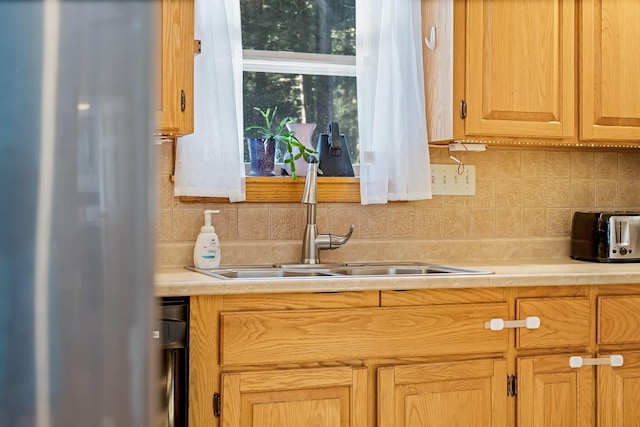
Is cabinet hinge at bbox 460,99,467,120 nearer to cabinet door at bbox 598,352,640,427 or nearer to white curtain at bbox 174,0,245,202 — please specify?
white curtain at bbox 174,0,245,202

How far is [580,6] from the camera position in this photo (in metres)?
2.71

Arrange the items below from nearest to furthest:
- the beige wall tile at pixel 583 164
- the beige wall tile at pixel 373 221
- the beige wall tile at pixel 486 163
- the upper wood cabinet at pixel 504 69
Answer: the upper wood cabinet at pixel 504 69
the beige wall tile at pixel 373 221
the beige wall tile at pixel 486 163
the beige wall tile at pixel 583 164

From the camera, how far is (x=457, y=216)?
2926 mm

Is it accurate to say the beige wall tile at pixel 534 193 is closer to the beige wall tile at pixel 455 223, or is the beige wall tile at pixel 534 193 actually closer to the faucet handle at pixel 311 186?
the beige wall tile at pixel 455 223

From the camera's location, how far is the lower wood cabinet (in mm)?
2064

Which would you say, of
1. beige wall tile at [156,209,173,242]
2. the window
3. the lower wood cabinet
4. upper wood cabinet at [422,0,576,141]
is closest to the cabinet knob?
upper wood cabinet at [422,0,576,141]

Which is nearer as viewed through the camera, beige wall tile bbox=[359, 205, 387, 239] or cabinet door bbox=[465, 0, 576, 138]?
cabinet door bbox=[465, 0, 576, 138]

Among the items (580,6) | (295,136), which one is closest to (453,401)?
(295,136)

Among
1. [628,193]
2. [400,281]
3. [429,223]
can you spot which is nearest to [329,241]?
[429,223]

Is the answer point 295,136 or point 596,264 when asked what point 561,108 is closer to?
point 596,264

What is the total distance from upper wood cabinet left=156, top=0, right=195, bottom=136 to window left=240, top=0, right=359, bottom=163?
1.72 ft

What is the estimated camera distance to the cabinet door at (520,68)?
262 centimetres

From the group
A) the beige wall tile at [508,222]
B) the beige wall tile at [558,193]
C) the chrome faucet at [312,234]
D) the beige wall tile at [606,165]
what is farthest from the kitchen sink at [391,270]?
the beige wall tile at [606,165]

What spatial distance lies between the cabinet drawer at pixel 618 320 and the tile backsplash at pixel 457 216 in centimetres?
64
